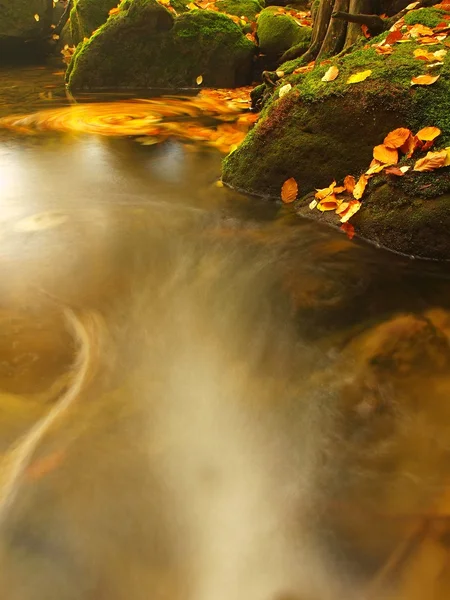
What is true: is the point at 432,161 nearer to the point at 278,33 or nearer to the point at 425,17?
the point at 425,17

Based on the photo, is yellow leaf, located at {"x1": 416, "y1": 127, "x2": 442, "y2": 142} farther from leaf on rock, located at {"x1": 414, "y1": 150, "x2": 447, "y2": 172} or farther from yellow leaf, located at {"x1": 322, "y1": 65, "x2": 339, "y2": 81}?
yellow leaf, located at {"x1": 322, "y1": 65, "x2": 339, "y2": 81}

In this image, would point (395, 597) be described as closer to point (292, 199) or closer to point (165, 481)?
point (165, 481)

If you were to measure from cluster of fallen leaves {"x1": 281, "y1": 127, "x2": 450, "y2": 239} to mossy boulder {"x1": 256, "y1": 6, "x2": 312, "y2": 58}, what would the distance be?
543 cm

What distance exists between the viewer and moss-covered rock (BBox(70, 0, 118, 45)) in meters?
9.91

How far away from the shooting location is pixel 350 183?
3.56m

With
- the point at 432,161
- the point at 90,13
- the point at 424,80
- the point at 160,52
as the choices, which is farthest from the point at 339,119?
the point at 90,13

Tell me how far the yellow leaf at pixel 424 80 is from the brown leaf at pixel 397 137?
317 millimetres

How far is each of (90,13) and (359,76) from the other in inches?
352

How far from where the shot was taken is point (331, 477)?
5.92 feet

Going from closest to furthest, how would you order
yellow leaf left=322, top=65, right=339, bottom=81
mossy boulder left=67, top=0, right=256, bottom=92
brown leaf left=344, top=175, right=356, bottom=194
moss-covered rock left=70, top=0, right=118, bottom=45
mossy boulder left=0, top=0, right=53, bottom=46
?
1. brown leaf left=344, top=175, right=356, bottom=194
2. yellow leaf left=322, top=65, right=339, bottom=81
3. mossy boulder left=67, top=0, right=256, bottom=92
4. moss-covered rock left=70, top=0, right=118, bottom=45
5. mossy boulder left=0, top=0, right=53, bottom=46

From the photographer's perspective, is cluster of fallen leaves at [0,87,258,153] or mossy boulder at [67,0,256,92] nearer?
cluster of fallen leaves at [0,87,258,153]

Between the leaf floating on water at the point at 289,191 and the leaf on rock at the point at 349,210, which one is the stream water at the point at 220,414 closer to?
the leaf on rock at the point at 349,210

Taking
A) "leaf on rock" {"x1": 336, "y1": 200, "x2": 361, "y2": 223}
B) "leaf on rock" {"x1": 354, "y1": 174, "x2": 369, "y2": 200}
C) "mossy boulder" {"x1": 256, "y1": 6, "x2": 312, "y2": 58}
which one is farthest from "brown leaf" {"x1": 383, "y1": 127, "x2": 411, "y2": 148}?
"mossy boulder" {"x1": 256, "y1": 6, "x2": 312, "y2": 58}

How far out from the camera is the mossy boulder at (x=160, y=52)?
8172 mm
